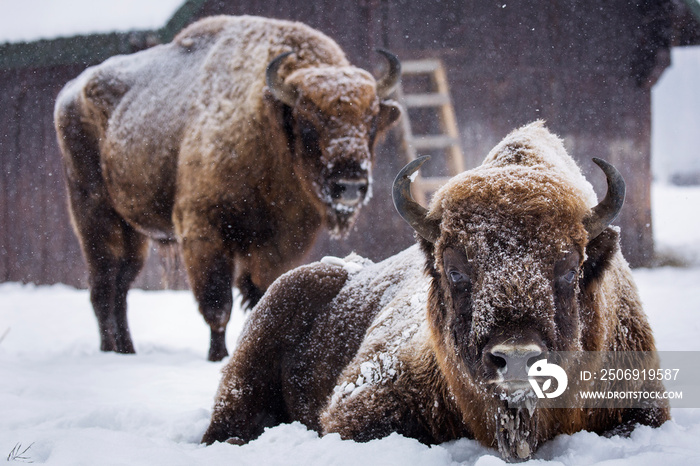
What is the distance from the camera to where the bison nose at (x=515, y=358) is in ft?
5.55

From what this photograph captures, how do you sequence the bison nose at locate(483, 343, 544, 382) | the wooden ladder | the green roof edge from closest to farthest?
the bison nose at locate(483, 343, 544, 382) → the green roof edge → the wooden ladder

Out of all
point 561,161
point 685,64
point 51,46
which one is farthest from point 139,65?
point 685,64

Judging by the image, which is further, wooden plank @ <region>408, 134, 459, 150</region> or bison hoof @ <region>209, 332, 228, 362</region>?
wooden plank @ <region>408, 134, 459, 150</region>

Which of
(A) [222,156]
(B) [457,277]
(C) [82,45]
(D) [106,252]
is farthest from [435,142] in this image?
(B) [457,277]

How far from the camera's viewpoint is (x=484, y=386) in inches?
74.2

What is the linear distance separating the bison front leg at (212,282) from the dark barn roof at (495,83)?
9.92 ft

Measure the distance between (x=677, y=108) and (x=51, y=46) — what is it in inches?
467

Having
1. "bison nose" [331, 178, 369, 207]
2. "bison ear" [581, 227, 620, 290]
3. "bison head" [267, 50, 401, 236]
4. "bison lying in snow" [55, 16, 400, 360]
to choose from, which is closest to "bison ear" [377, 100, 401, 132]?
"bison lying in snow" [55, 16, 400, 360]

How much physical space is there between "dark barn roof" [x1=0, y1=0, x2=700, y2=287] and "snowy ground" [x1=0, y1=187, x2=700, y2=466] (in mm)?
678

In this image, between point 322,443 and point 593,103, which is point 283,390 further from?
point 593,103

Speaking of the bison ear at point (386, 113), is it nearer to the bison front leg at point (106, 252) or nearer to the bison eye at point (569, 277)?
the bison front leg at point (106, 252)

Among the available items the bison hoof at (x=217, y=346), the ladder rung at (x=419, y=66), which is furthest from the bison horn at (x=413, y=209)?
the ladder rung at (x=419, y=66)

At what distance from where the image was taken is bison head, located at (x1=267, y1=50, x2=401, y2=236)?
4258 millimetres

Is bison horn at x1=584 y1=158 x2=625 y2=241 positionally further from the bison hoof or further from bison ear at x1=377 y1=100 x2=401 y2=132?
the bison hoof
